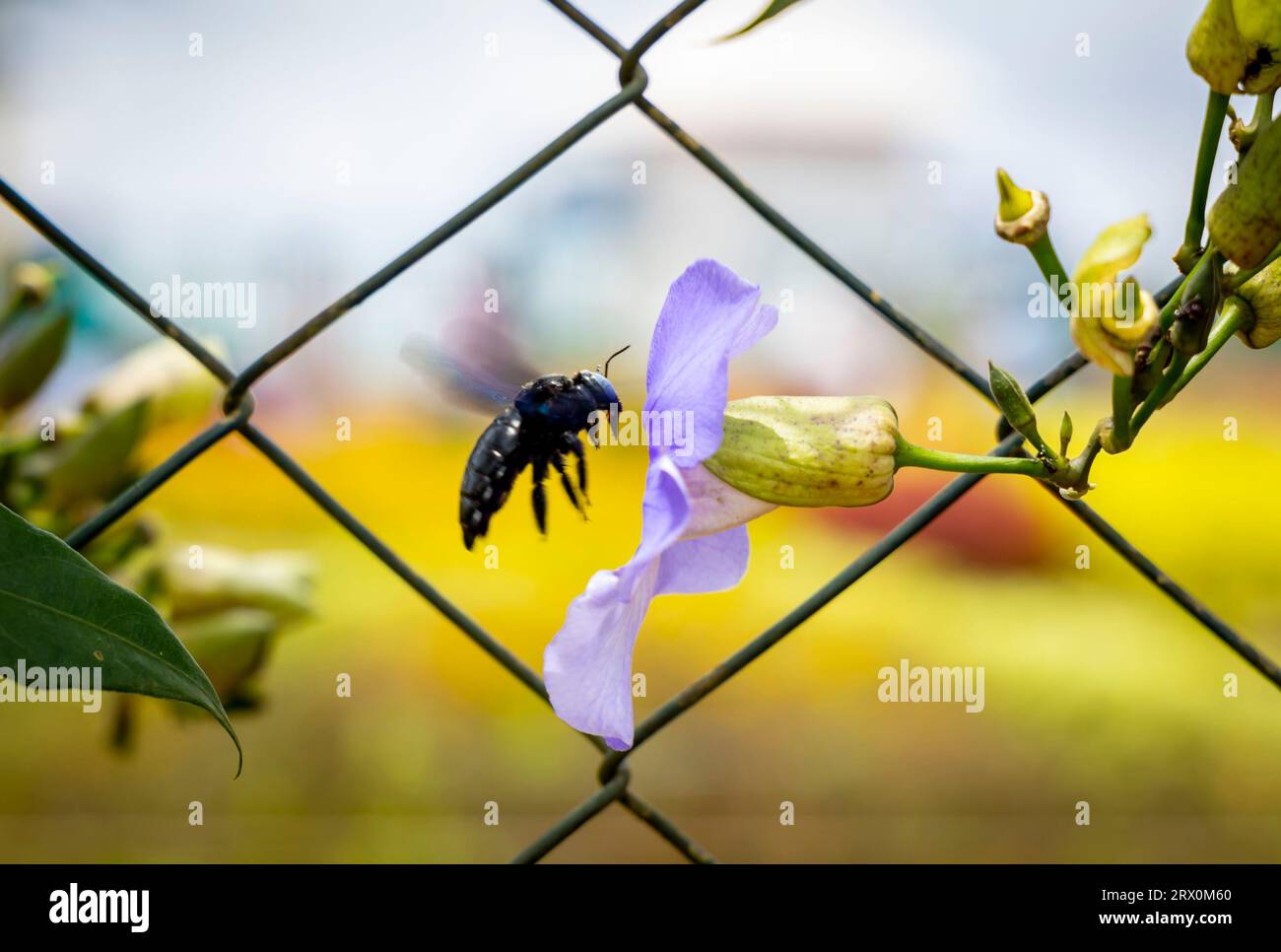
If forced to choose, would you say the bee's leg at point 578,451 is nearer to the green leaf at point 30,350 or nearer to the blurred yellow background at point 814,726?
the green leaf at point 30,350

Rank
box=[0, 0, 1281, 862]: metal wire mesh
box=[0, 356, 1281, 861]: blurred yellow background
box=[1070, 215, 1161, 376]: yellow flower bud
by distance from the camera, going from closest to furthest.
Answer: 1. box=[1070, 215, 1161, 376]: yellow flower bud
2. box=[0, 0, 1281, 862]: metal wire mesh
3. box=[0, 356, 1281, 861]: blurred yellow background

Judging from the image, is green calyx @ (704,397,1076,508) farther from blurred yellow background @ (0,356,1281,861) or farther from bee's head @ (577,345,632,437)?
blurred yellow background @ (0,356,1281,861)

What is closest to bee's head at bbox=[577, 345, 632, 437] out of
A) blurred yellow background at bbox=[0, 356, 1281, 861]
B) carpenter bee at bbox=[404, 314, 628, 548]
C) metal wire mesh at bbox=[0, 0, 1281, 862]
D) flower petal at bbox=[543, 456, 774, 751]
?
carpenter bee at bbox=[404, 314, 628, 548]

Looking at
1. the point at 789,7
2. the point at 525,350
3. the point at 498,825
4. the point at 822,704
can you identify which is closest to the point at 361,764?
the point at 498,825

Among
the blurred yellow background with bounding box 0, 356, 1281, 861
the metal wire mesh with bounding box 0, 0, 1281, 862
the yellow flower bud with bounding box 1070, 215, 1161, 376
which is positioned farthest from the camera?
the blurred yellow background with bounding box 0, 356, 1281, 861

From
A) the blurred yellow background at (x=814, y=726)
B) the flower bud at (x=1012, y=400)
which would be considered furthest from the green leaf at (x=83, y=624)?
the blurred yellow background at (x=814, y=726)

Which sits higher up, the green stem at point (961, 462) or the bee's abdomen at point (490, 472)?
the bee's abdomen at point (490, 472)

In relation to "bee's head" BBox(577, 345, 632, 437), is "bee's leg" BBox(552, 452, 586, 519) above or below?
below
